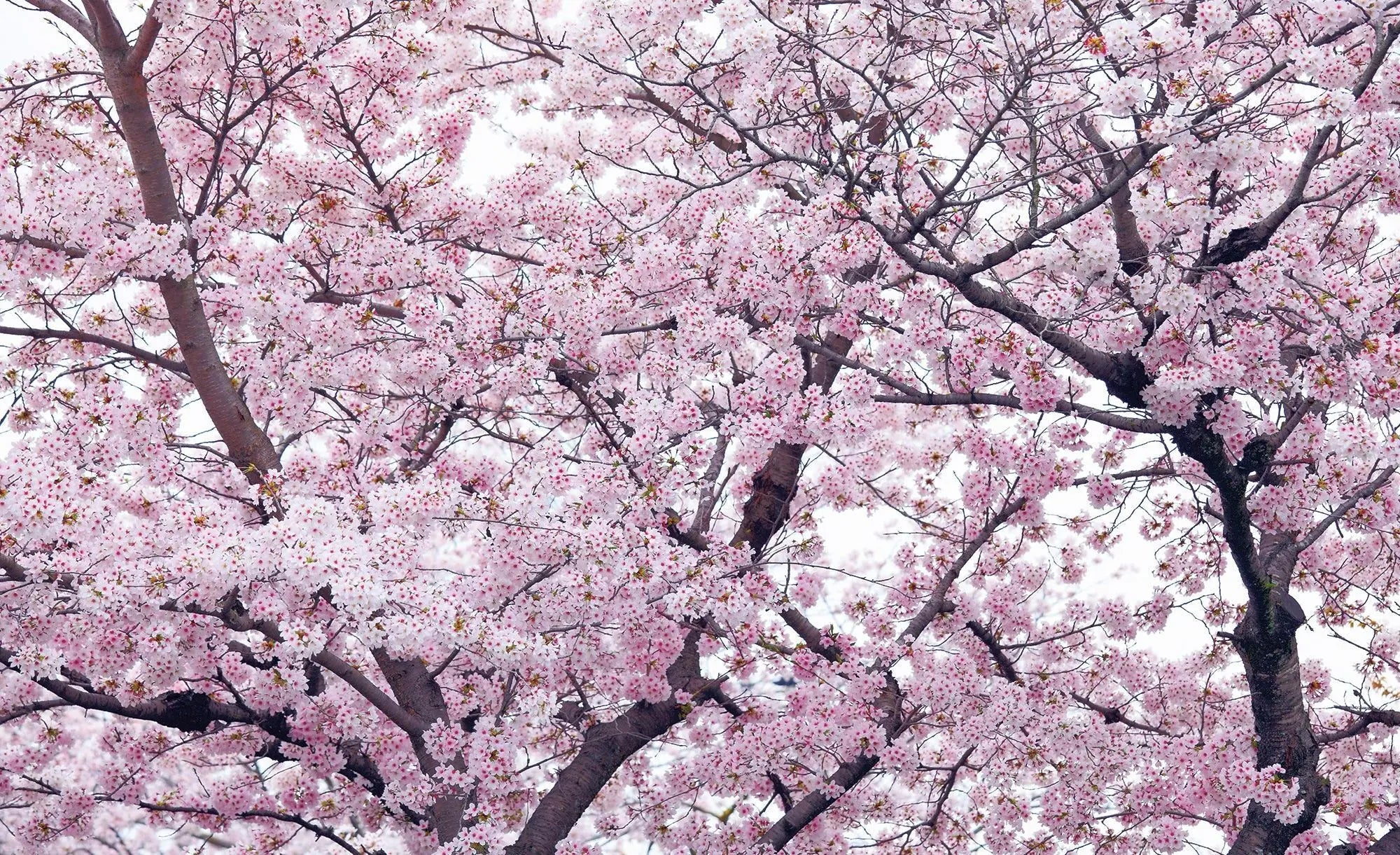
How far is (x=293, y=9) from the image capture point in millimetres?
8945

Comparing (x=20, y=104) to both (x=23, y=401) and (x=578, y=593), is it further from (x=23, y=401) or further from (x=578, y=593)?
(x=578, y=593)

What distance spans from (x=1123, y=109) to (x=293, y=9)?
18.4 feet

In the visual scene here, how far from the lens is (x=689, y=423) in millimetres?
8156

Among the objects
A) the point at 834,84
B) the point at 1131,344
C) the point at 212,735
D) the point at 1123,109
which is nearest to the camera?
the point at 1123,109

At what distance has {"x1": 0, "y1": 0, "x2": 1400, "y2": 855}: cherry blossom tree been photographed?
7.58 meters

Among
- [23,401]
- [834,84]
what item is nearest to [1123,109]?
[834,84]

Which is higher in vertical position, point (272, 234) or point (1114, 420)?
point (272, 234)

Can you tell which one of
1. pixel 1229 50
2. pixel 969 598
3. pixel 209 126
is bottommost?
pixel 969 598

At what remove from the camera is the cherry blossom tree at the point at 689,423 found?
299 inches

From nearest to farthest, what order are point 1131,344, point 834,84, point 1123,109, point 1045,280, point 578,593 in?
1. point 1123,109
2. point 578,593
3. point 1131,344
4. point 834,84
5. point 1045,280

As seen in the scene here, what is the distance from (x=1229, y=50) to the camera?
10000 mm

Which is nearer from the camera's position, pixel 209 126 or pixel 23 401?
pixel 23 401

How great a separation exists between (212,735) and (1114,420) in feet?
22.3

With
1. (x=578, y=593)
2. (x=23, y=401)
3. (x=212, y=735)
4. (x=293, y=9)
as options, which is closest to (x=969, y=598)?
(x=578, y=593)
